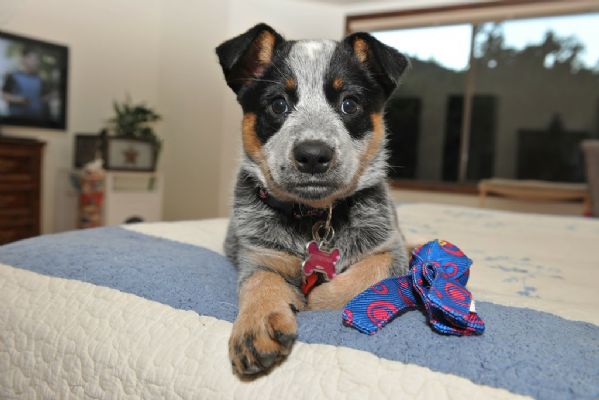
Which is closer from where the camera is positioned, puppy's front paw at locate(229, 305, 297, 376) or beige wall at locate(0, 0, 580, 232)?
puppy's front paw at locate(229, 305, 297, 376)

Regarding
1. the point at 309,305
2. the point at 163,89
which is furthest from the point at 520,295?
the point at 163,89

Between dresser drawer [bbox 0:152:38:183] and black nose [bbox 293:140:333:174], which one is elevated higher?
black nose [bbox 293:140:333:174]

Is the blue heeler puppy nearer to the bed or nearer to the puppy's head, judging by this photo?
the puppy's head

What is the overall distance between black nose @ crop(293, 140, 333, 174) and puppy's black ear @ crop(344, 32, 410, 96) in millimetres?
292

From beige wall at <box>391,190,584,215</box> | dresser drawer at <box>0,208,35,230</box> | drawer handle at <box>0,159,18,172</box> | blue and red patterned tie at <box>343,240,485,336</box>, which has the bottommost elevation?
dresser drawer at <box>0,208,35,230</box>

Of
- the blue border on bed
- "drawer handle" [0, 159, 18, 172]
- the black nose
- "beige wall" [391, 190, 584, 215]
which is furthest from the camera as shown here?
"beige wall" [391, 190, 584, 215]

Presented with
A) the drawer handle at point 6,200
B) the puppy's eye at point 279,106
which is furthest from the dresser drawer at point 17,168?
the puppy's eye at point 279,106

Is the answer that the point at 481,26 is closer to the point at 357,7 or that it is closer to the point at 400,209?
the point at 357,7

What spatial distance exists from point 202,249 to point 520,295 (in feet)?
2.80

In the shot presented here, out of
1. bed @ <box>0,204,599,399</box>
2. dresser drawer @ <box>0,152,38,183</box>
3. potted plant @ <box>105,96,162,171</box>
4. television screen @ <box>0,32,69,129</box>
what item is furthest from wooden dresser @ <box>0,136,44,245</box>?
bed @ <box>0,204,599,399</box>

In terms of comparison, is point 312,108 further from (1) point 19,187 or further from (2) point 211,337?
(1) point 19,187

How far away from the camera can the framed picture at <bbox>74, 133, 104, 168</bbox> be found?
4637mm

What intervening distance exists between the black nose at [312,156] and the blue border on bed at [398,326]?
1.06ft

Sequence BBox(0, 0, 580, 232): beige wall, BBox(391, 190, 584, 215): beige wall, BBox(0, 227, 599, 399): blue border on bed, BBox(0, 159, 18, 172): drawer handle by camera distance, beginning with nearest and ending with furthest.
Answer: BBox(0, 227, 599, 399): blue border on bed → BBox(0, 159, 18, 172): drawer handle → BBox(0, 0, 580, 232): beige wall → BBox(391, 190, 584, 215): beige wall
